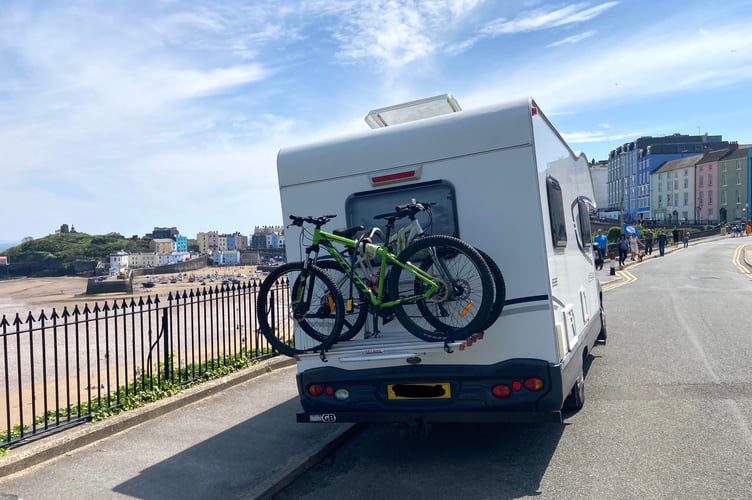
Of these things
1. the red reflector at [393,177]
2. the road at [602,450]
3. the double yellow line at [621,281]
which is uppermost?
the red reflector at [393,177]

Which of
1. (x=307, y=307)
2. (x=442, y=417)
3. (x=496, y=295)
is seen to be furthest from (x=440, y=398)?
(x=307, y=307)

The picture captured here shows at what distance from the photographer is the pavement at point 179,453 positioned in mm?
4676

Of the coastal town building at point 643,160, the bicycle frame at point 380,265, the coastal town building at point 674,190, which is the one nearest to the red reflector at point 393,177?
the bicycle frame at point 380,265

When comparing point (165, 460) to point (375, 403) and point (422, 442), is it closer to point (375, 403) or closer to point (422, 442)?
point (375, 403)

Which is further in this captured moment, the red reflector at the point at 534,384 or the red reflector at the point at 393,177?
the red reflector at the point at 393,177

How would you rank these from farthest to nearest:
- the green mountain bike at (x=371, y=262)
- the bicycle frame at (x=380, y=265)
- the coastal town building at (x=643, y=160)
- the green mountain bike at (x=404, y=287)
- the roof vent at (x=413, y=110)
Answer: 1. the coastal town building at (x=643, y=160)
2. the roof vent at (x=413, y=110)
3. the green mountain bike at (x=371, y=262)
4. the bicycle frame at (x=380, y=265)
5. the green mountain bike at (x=404, y=287)

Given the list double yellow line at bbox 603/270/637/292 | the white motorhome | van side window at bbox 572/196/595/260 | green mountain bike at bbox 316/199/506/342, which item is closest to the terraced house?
double yellow line at bbox 603/270/637/292

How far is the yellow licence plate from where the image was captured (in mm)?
4801

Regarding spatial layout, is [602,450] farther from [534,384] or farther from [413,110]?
[413,110]

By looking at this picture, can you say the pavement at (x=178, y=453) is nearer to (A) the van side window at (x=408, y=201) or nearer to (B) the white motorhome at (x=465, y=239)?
(B) the white motorhome at (x=465, y=239)

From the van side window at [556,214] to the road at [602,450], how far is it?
183 centimetres

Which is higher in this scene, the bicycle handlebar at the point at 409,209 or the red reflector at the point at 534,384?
the bicycle handlebar at the point at 409,209

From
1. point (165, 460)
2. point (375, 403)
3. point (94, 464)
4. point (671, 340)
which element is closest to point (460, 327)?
point (375, 403)

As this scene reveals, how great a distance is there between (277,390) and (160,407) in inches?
59.6
